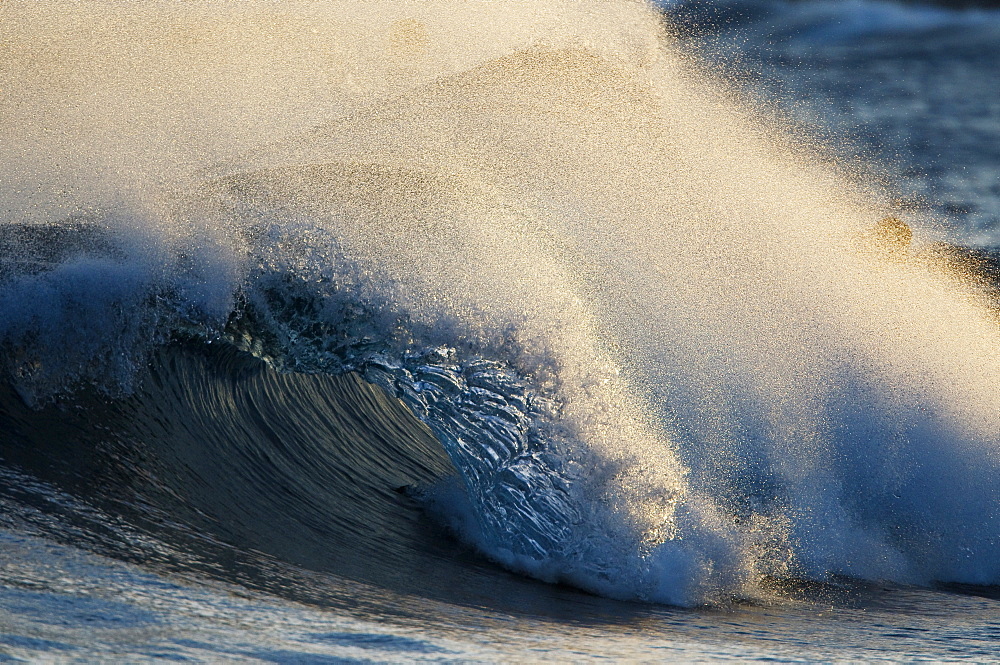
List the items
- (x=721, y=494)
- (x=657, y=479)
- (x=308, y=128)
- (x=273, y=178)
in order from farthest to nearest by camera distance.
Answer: (x=308, y=128) < (x=273, y=178) < (x=721, y=494) < (x=657, y=479)

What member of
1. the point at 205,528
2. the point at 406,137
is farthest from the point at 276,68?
the point at 205,528

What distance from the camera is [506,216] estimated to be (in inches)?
204

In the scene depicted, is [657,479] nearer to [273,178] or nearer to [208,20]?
[273,178]

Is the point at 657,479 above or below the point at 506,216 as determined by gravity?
below

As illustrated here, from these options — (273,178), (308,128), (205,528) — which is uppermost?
(308,128)

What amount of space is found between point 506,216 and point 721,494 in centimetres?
210

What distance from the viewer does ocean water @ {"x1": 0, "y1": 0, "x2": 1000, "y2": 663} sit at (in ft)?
8.43

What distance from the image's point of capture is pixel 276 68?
5.76 meters

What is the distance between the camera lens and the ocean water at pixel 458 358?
2.57 m

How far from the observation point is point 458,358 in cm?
386

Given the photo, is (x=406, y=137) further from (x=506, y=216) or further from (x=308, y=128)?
(x=506, y=216)

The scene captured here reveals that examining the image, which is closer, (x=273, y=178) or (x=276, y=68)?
(x=273, y=178)

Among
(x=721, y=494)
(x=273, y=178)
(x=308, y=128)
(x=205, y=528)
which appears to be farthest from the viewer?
(x=308, y=128)

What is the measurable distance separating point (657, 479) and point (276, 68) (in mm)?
3902
